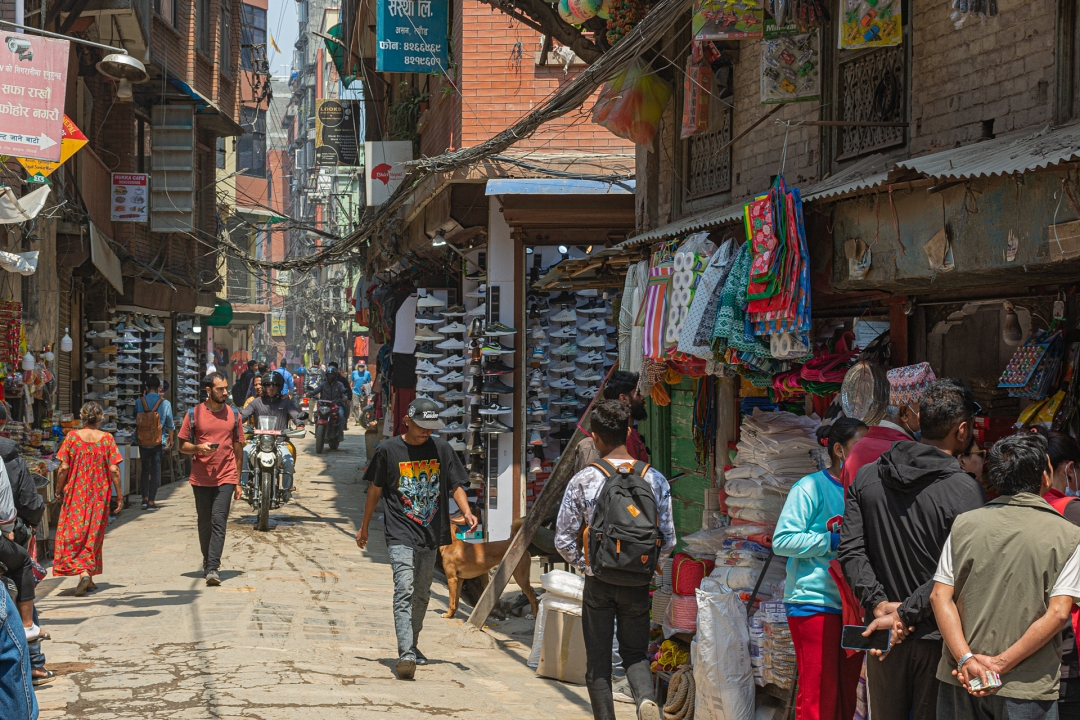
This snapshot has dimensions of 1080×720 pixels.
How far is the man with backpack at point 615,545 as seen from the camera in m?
5.85

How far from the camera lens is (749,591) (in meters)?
6.91

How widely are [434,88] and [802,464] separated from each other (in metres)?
9.79

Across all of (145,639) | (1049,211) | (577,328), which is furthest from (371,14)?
(1049,211)

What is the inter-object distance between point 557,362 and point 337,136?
47.3 feet

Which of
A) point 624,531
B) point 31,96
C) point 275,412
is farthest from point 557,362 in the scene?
point 624,531

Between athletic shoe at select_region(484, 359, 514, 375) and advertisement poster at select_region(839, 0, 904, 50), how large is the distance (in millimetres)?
7459

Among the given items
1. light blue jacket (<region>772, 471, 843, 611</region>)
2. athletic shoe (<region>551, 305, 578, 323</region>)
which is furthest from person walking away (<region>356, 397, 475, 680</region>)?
athletic shoe (<region>551, 305, 578, 323</region>)

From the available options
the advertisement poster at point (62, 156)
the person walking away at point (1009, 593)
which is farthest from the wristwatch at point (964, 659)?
the advertisement poster at point (62, 156)

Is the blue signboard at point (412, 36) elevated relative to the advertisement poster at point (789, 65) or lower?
elevated

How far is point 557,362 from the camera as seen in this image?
46.9ft

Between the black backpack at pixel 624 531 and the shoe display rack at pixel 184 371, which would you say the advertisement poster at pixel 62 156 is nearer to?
the black backpack at pixel 624 531

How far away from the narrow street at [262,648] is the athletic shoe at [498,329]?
301 centimetres

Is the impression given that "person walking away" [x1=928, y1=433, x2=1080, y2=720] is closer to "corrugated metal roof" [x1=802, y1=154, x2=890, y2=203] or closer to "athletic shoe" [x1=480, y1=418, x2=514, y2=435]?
"corrugated metal roof" [x1=802, y1=154, x2=890, y2=203]

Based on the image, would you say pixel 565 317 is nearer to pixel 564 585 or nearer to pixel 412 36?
pixel 412 36
